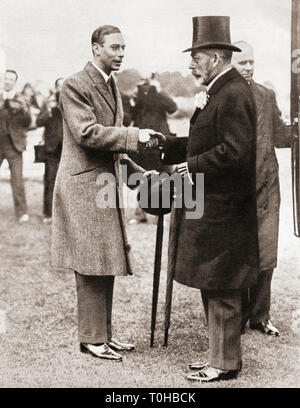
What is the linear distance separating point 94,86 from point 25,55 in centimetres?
164

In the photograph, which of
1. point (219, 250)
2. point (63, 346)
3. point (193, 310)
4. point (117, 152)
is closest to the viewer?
point (219, 250)

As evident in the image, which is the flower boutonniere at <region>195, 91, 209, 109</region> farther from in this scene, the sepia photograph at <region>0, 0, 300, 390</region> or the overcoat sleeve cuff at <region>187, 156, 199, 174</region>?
the overcoat sleeve cuff at <region>187, 156, 199, 174</region>

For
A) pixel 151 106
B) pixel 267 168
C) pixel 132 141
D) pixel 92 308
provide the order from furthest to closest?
pixel 151 106
pixel 267 168
pixel 92 308
pixel 132 141

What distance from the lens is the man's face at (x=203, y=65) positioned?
4.11 m

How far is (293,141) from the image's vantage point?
16.4 feet

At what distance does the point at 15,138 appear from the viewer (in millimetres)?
8617

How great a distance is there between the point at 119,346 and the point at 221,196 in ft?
4.55

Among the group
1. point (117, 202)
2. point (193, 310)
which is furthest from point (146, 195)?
point (193, 310)

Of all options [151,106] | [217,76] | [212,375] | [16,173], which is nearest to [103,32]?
[217,76]

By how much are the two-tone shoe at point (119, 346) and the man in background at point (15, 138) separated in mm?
4119

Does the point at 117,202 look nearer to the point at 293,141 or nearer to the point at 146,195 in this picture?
the point at 146,195

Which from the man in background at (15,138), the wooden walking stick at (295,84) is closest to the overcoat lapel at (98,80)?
the wooden walking stick at (295,84)

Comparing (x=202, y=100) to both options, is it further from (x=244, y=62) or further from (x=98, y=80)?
(x=244, y=62)

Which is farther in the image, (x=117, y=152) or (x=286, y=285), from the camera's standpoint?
(x=286, y=285)
